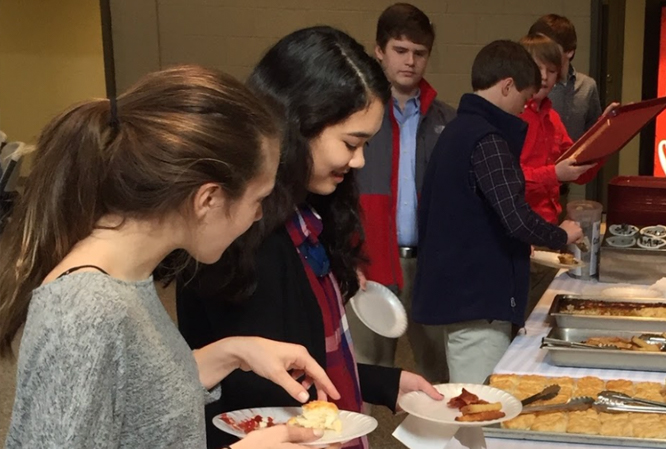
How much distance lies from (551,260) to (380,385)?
1.39 m

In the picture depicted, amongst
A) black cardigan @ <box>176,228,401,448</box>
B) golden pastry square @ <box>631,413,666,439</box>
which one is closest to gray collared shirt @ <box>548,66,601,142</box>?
golden pastry square @ <box>631,413,666,439</box>

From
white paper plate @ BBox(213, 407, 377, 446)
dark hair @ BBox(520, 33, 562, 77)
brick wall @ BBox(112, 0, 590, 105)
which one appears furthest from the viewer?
brick wall @ BBox(112, 0, 590, 105)

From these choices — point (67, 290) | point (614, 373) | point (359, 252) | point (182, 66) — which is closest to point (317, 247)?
point (359, 252)

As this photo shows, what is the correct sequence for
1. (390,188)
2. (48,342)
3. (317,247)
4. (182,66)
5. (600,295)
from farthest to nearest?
(390,188) < (600,295) < (317,247) < (182,66) < (48,342)

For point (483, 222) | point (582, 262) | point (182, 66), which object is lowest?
point (582, 262)

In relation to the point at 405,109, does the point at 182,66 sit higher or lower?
higher

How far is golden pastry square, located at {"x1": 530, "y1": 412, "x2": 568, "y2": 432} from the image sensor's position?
1646mm

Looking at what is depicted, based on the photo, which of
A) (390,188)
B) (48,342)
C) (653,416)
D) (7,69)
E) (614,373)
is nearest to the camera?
(48,342)

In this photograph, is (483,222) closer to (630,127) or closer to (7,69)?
(630,127)

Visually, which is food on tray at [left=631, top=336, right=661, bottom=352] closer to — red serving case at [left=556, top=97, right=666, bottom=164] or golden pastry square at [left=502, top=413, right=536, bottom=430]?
golden pastry square at [left=502, top=413, right=536, bottom=430]

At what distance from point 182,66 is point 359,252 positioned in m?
0.72

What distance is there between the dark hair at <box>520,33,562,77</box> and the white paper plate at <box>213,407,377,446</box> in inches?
91.5

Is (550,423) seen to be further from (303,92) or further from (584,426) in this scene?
(303,92)

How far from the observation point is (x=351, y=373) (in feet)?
5.40
